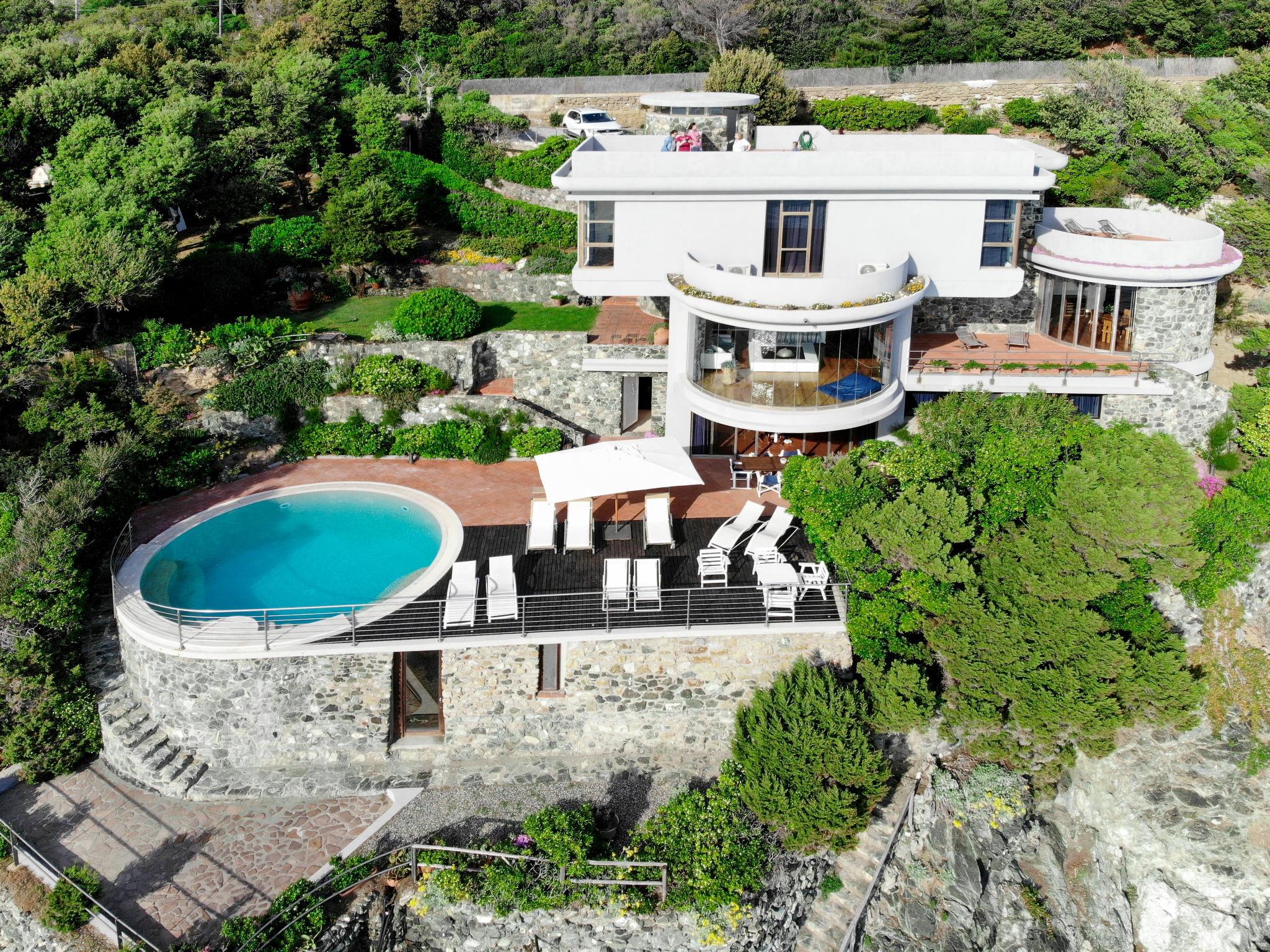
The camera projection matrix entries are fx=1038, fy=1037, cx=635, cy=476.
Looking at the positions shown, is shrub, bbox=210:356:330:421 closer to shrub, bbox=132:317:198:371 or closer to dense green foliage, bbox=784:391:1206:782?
shrub, bbox=132:317:198:371

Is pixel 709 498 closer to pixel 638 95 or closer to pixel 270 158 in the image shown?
pixel 270 158

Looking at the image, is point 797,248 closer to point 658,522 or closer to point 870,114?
point 658,522

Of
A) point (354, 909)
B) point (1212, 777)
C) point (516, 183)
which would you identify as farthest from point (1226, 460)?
point (516, 183)

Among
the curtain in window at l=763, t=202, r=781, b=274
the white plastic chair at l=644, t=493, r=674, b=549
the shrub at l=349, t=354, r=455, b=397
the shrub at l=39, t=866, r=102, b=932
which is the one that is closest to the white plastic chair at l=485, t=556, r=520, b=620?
the white plastic chair at l=644, t=493, r=674, b=549

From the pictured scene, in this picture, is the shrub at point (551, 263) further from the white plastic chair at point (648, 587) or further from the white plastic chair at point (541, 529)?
the white plastic chair at point (648, 587)

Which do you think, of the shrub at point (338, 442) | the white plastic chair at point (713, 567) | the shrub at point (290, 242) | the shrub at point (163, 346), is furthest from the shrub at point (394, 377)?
the white plastic chair at point (713, 567)

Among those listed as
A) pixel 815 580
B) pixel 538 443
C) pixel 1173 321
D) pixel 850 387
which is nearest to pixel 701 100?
pixel 850 387
